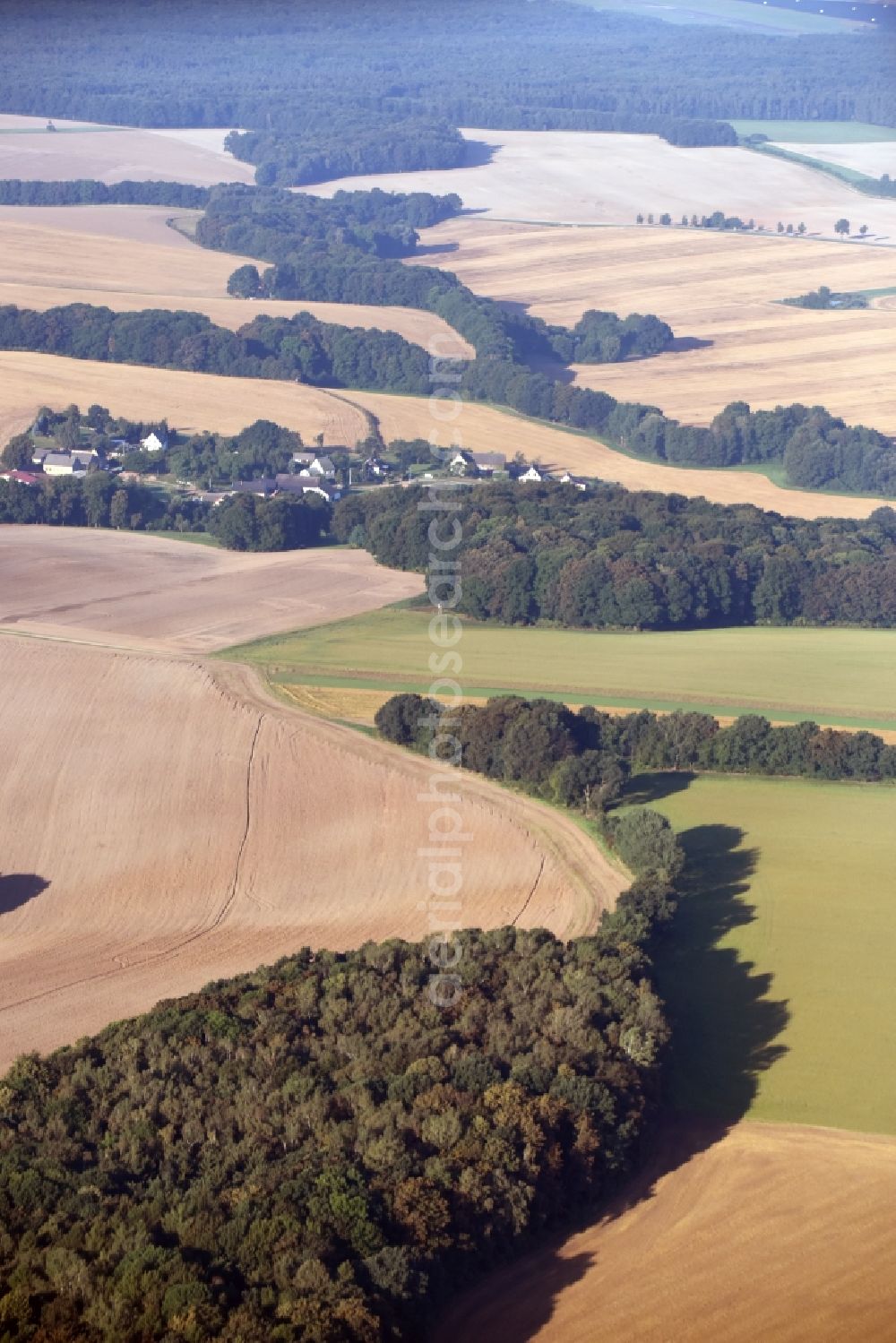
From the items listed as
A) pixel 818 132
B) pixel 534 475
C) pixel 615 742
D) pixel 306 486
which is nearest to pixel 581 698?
pixel 615 742

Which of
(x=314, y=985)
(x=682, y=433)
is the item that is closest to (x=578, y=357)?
(x=682, y=433)

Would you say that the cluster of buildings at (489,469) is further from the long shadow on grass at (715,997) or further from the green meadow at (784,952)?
the long shadow on grass at (715,997)

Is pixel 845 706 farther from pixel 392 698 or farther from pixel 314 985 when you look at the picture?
pixel 314 985

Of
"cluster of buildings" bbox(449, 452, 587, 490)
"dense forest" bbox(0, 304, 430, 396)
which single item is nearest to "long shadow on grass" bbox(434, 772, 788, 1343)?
"cluster of buildings" bbox(449, 452, 587, 490)

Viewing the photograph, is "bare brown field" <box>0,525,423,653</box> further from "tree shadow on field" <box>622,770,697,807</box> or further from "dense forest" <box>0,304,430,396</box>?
"dense forest" <box>0,304,430,396</box>

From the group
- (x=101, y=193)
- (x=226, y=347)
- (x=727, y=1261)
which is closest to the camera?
(x=727, y=1261)

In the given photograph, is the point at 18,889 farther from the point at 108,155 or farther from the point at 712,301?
the point at 108,155
